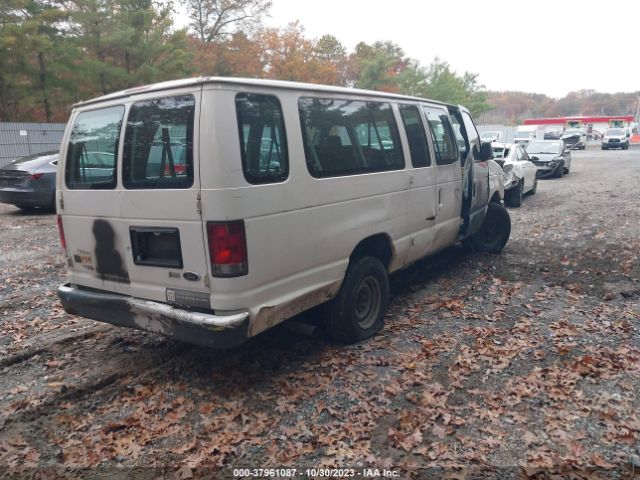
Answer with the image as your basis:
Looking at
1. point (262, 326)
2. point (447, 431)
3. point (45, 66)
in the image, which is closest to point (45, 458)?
point (262, 326)

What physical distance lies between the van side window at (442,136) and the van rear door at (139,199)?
3.10 m

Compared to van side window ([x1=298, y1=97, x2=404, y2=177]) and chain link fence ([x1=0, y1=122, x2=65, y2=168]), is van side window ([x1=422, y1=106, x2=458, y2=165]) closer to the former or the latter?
van side window ([x1=298, y1=97, x2=404, y2=177])

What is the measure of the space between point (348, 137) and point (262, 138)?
41.8 inches

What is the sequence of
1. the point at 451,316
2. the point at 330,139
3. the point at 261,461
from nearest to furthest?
the point at 261,461
the point at 330,139
the point at 451,316

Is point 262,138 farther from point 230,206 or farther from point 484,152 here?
point 484,152

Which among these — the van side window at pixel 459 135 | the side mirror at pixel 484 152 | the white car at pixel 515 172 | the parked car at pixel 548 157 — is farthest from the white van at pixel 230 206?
the parked car at pixel 548 157

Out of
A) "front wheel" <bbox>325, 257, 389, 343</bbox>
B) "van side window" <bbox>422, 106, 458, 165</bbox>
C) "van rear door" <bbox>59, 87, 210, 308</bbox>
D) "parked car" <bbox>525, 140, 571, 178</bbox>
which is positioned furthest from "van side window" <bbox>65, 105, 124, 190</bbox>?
"parked car" <bbox>525, 140, 571, 178</bbox>

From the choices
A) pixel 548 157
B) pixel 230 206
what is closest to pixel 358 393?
pixel 230 206

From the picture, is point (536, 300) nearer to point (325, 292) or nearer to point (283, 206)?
point (325, 292)

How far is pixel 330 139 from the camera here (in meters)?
4.06

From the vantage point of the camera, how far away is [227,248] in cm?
326

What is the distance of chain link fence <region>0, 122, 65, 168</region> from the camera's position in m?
17.7

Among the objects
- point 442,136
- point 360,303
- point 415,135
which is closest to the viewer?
point 360,303

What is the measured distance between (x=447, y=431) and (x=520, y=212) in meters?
9.54
